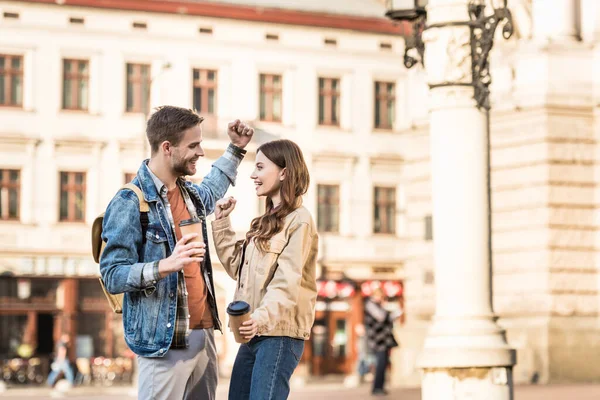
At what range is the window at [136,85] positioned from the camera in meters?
45.8

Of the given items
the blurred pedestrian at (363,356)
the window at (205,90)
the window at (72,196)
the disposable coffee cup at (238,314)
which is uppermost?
the window at (205,90)

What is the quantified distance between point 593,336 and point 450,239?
1492cm

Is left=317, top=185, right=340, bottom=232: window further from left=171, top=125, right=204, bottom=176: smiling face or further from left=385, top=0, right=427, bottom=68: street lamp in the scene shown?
left=171, top=125, right=204, bottom=176: smiling face

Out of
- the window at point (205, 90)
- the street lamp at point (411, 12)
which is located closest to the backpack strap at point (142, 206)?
the street lamp at point (411, 12)

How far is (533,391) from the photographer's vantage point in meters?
22.5

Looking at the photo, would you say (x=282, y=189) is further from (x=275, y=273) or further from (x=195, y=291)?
(x=195, y=291)

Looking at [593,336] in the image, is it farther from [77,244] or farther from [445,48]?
[77,244]

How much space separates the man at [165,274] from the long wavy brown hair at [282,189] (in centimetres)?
A: 50

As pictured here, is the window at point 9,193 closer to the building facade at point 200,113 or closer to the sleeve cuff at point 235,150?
the building facade at point 200,113

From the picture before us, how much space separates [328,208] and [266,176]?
134 feet

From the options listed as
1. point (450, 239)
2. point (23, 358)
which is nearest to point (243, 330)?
point (450, 239)

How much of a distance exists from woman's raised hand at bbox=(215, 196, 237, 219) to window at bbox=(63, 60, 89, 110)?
39.1m

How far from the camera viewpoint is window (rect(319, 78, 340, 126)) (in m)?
48.4

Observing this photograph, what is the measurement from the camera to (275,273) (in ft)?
23.2
